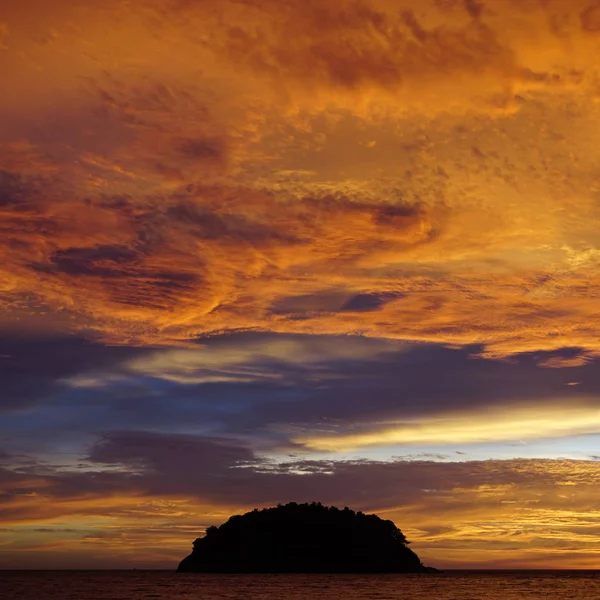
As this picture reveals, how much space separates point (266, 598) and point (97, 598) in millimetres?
24567

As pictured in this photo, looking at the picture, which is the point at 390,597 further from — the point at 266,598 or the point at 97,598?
the point at 97,598

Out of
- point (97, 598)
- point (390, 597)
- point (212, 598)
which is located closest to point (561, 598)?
point (390, 597)

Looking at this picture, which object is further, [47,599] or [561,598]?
[561,598]

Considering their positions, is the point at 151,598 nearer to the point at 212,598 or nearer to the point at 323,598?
the point at 212,598

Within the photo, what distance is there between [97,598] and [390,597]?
41977mm

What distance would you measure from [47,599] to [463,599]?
5910 centimetres

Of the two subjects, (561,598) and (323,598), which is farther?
(561,598)

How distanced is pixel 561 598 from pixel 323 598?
Answer: 40.5 meters

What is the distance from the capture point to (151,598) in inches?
4614

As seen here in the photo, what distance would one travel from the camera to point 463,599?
386ft

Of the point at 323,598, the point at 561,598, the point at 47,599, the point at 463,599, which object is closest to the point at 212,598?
the point at 323,598

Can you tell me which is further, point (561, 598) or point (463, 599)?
point (561, 598)

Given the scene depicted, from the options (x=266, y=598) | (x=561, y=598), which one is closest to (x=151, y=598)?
(x=266, y=598)

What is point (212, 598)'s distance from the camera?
115m
